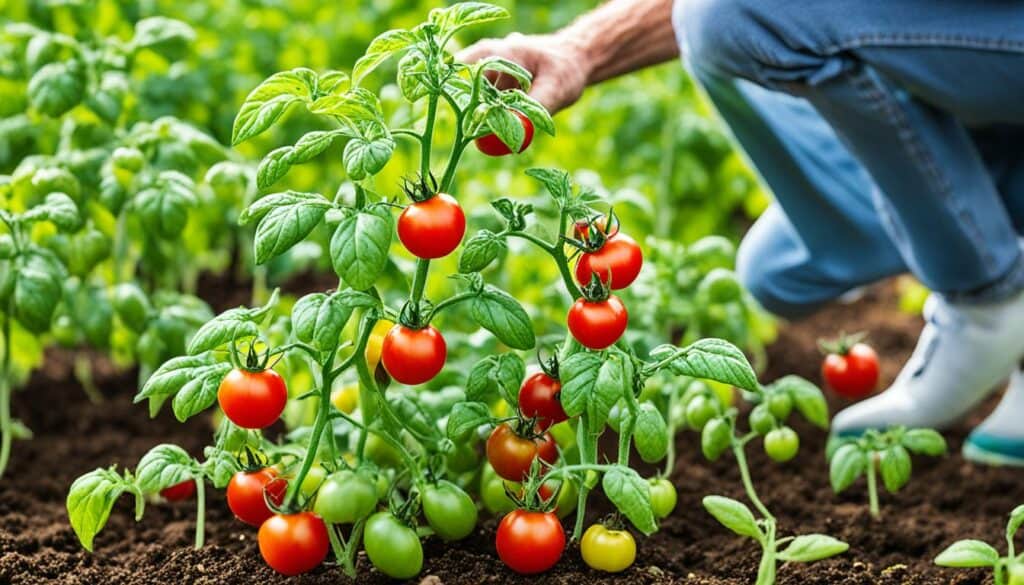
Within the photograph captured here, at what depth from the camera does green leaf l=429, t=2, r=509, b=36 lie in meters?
2.05

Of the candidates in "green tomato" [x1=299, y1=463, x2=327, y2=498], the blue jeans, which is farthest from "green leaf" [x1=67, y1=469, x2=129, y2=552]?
the blue jeans

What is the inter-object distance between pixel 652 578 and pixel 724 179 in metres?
2.31

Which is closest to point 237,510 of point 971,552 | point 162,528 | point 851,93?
point 162,528

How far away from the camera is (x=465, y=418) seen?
7.32 ft

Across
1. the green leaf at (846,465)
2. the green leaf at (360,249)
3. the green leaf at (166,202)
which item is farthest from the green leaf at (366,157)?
the green leaf at (846,465)

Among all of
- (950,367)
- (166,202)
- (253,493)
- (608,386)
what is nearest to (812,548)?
(608,386)

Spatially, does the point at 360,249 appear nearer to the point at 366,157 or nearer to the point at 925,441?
the point at 366,157

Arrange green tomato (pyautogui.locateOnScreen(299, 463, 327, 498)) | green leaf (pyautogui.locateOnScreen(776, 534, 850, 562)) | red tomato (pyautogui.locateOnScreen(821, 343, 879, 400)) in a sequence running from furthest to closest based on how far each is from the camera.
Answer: red tomato (pyautogui.locateOnScreen(821, 343, 879, 400)) < green tomato (pyautogui.locateOnScreen(299, 463, 327, 498)) < green leaf (pyautogui.locateOnScreen(776, 534, 850, 562))

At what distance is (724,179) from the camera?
14.5ft

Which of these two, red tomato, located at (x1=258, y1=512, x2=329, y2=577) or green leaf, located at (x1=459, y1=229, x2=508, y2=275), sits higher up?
green leaf, located at (x1=459, y1=229, x2=508, y2=275)

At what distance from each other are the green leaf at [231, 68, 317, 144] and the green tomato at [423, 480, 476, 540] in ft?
2.05

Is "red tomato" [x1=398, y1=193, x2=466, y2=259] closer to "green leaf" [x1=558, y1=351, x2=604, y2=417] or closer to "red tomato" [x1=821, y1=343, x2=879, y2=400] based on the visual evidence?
"green leaf" [x1=558, y1=351, x2=604, y2=417]

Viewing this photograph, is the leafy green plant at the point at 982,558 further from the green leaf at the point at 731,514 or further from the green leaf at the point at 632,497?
the green leaf at the point at 632,497

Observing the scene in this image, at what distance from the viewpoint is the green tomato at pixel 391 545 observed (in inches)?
85.3
